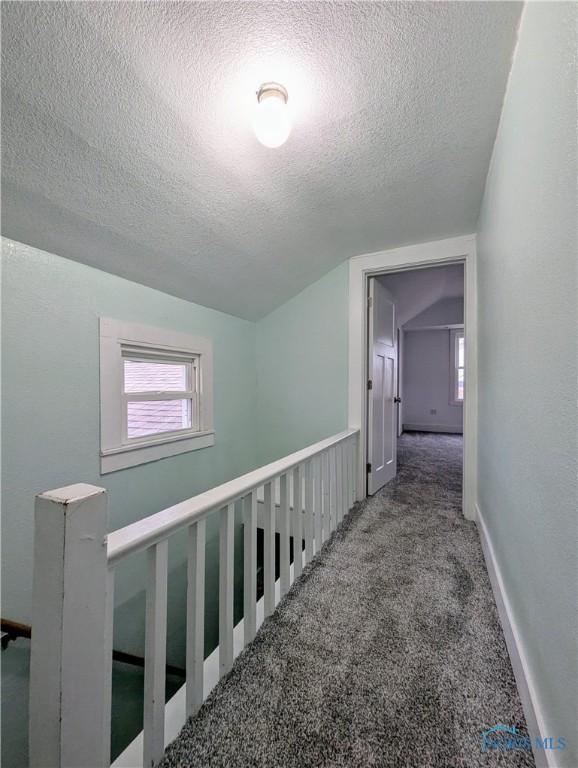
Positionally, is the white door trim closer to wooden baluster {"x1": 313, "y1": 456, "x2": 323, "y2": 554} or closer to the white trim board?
wooden baluster {"x1": 313, "y1": 456, "x2": 323, "y2": 554}

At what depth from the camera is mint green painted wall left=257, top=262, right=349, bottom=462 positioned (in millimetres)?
2828

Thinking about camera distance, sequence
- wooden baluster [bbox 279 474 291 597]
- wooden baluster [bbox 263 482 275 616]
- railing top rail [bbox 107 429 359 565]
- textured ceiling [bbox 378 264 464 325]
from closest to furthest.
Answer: railing top rail [bbox 107 429 359 565] → wooden baluster [bbox 263 482 275 616] → wooden baluster [bbox 279 474 291 597] → textured ceiling [bbox 378 264 464 325]

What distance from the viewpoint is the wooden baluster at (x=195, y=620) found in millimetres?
947

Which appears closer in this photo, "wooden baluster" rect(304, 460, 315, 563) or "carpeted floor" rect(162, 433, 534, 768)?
"carpeted floor" rect(162, 433, 534, 768)

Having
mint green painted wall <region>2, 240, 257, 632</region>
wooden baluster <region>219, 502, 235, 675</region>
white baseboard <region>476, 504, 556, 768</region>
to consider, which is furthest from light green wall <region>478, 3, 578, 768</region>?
→ mint green painted wall <region>2, 240, 257, 632</region>

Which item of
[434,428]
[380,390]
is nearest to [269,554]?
[380,390]

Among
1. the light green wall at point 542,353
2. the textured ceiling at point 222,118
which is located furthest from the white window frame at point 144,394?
the light green wall at point 542,353

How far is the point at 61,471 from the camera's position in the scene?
160cm

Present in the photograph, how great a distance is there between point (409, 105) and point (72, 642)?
2.06 m

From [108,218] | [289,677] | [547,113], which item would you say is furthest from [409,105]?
[289,677]

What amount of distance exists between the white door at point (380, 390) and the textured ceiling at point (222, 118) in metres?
0.99

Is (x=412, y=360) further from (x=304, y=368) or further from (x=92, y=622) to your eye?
(x=92, y=622)

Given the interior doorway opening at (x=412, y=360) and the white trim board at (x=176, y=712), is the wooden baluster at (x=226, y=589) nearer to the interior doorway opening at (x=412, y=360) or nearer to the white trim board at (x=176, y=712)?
the white trim board at (x=176, y=712)

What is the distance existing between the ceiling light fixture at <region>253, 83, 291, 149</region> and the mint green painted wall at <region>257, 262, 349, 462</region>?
1.69 meters
